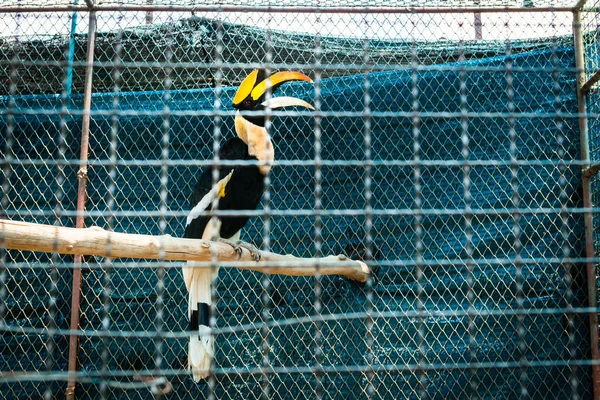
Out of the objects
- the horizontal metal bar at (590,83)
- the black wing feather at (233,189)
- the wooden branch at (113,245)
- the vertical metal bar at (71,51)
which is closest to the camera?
the wooden branch at (113,245)

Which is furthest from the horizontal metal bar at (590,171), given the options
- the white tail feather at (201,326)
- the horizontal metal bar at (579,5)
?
the white tail feather at (201,326)

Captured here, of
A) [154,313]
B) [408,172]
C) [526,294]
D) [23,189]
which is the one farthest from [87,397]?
[526,294]

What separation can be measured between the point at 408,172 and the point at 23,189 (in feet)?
6.33

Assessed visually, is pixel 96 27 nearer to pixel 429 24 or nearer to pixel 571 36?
pixel 429 24

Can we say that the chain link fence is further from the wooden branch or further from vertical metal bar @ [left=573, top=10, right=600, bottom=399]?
the wooden branch

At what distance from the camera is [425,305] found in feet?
9.62

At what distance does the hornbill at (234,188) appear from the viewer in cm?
281

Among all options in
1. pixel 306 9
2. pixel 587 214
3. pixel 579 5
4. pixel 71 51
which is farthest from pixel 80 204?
pixel 579 5

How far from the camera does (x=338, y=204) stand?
3123 millimetres

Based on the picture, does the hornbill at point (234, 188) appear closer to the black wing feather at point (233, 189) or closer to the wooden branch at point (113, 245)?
the black wing feather at point (233, 189)

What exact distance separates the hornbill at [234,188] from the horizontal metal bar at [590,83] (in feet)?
4.01

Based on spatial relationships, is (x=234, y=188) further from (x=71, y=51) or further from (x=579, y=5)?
(x=579, y=5)

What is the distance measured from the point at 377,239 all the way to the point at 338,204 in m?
0.27

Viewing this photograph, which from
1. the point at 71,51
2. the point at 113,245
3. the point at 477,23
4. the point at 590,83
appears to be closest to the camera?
the point at 113,245
